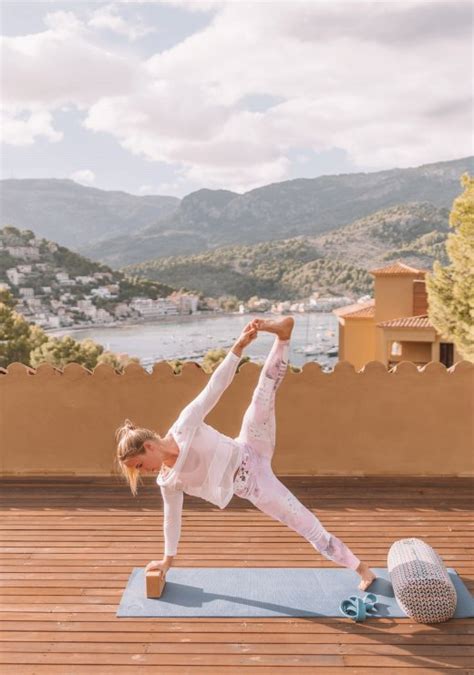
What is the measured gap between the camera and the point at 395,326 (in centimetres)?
2439

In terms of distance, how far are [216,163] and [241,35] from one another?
14908 cm

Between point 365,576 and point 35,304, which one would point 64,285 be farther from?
point 365,576

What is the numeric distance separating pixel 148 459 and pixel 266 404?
61 centimetres

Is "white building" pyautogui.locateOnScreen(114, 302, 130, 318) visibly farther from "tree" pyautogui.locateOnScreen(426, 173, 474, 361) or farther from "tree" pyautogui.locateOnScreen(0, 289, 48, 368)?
"tree" pyautogui.locateOnScreen(426, 173, 474, 361)

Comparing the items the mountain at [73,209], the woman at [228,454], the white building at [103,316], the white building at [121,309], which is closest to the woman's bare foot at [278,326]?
the woman at [228,454]

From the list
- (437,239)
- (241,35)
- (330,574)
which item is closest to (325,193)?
(437,239)

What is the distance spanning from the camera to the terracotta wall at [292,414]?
5.24m

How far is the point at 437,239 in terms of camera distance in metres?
52.3

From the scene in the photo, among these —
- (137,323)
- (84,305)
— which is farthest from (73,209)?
(84,305)

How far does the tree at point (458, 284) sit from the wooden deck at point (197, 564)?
13.2 metres

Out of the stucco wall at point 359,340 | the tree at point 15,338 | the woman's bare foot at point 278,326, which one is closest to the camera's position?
the woman's bare foot at point 278,326

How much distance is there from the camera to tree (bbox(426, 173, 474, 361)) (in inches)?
657

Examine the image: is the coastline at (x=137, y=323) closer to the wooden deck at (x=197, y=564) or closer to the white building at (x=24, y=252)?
the white building at (x=24, y=252)

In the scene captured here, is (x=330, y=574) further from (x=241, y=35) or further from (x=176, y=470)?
(x=241, y=35)
